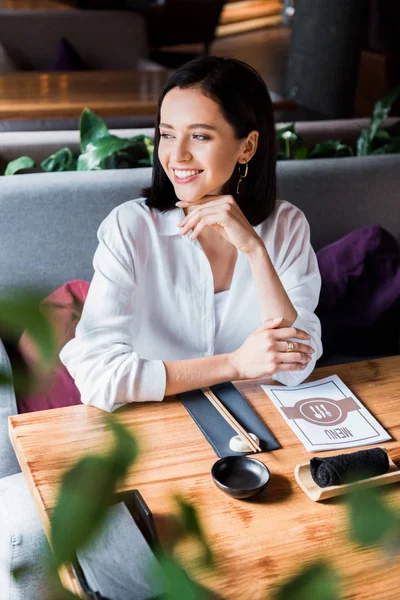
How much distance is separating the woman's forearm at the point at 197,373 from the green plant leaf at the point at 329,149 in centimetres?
162

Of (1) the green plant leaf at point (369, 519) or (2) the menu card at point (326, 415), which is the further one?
(2) the menu card at point (326, 415)

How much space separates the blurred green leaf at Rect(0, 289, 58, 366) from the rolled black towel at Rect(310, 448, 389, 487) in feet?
3.53

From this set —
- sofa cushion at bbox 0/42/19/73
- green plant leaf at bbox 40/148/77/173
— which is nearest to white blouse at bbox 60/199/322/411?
green plant leaf at bbox 40/148/77/173

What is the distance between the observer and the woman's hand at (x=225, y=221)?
68.5 inches

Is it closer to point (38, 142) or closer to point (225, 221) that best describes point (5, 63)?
point (38, 142)

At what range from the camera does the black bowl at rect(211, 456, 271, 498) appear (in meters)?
1.32

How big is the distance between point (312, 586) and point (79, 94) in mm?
3932

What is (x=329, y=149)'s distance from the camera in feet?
10.2

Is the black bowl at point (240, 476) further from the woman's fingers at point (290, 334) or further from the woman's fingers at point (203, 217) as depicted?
the woman's fingers at point (203, 217)

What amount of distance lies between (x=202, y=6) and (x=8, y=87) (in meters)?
4.19

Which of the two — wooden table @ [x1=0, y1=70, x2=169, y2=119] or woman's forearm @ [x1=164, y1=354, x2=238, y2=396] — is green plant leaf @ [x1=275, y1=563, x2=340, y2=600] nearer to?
woman's forearm @ [x1=164, y1=354, x2=238, y2=396]

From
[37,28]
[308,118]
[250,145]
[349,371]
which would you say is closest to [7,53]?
[37,28]

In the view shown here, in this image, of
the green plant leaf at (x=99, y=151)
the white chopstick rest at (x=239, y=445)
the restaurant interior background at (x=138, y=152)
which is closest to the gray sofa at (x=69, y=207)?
the restaurant interior background at (x=138, y=152)

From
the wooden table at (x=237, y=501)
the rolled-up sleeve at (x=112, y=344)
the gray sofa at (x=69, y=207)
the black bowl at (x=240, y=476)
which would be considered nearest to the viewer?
the wooden table at (x=237, y=501)
